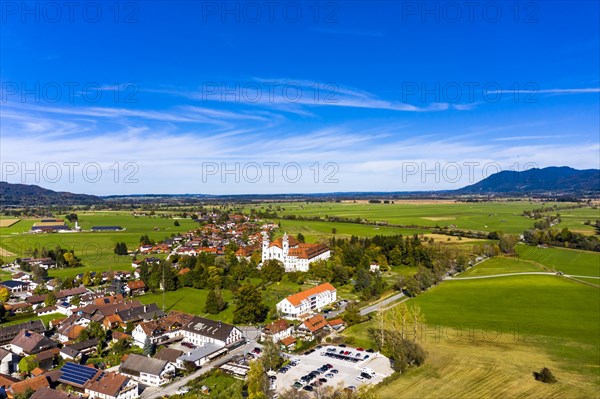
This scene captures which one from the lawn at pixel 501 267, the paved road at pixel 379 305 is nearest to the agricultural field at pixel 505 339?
the paved road at pixel 379 305

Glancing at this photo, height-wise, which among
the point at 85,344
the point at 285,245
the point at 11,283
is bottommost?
the point at 85,344

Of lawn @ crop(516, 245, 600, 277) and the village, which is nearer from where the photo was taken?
the village

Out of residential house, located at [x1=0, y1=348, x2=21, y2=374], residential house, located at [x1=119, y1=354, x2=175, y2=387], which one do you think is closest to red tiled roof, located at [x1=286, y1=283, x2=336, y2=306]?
residential house, located at [x1=119, y1=354, x2=175, y2=387]

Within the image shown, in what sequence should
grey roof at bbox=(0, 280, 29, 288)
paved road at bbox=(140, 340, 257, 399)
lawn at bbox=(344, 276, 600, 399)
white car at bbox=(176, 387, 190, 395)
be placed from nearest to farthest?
lawn at bbox=(344, 276, 600, 399), white car at bbox=(176, 387, 190, 395), paved road at bbox=(140, 340, 257, 399), grey roof at bbox=(0, 280, 29, 288)

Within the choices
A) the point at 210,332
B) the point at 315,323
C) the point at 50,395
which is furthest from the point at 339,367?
the point at 50,395

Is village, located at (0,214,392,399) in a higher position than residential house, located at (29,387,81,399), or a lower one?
lower

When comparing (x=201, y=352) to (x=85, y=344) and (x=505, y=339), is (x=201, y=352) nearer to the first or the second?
(x=85, y=344)

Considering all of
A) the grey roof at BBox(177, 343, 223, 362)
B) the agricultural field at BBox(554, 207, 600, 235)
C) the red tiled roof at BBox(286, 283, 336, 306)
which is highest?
the agricultural field at BBox(554, 207, 600, 235)

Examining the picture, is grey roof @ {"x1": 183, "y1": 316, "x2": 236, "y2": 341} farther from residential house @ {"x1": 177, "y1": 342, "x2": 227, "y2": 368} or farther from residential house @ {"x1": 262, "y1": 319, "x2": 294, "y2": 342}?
residential house @ {"x1": 262, "y1": 319, "x2": 294, "y2": 342}
